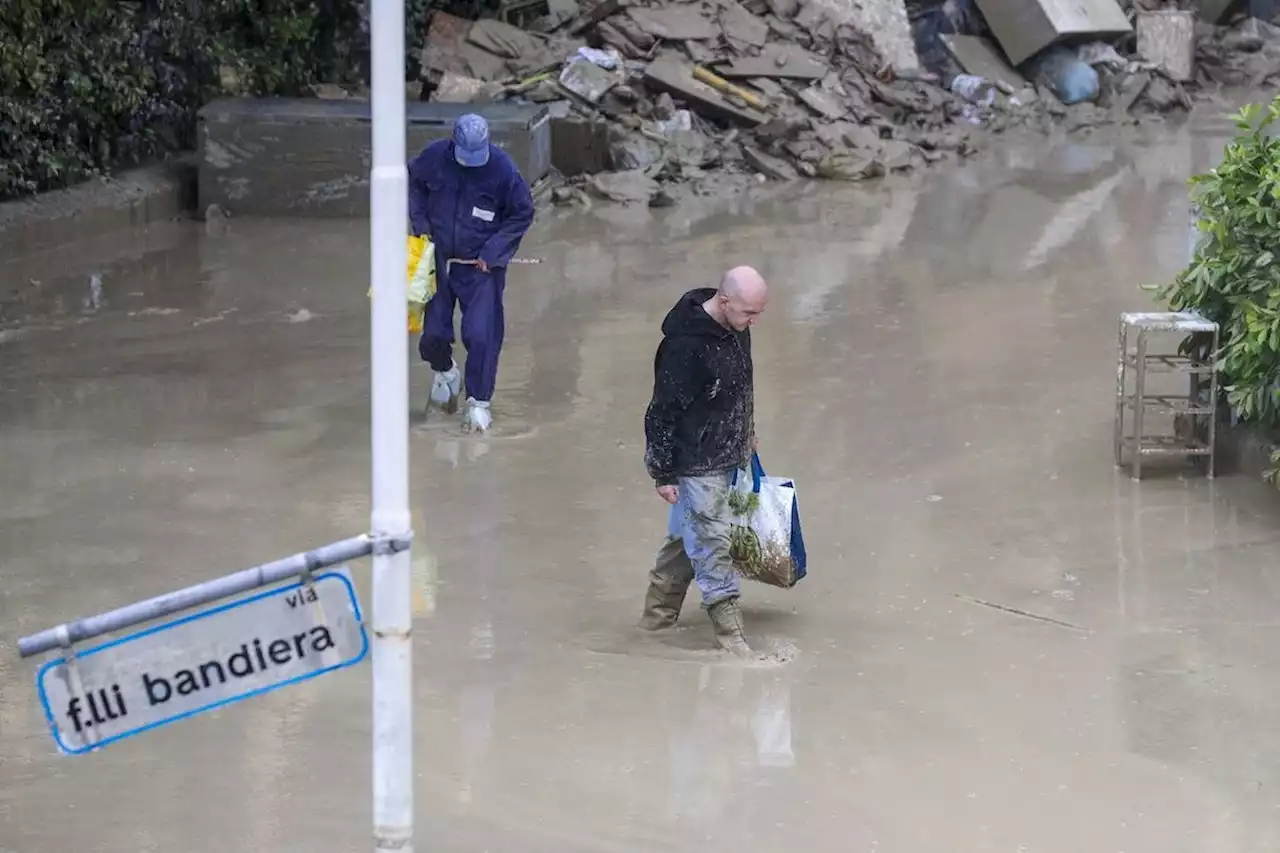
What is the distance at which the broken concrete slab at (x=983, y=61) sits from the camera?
23.9m

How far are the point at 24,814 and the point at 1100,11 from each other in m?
22.5

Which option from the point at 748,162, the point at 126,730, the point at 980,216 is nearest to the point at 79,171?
the point at 748,162

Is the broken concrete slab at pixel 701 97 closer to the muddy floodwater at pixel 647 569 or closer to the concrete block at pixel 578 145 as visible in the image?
the concrete block at pixel 578 145

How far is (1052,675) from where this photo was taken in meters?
6.51

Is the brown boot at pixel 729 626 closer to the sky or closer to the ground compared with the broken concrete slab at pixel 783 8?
closer to the ground

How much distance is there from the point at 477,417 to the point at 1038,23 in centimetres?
1670

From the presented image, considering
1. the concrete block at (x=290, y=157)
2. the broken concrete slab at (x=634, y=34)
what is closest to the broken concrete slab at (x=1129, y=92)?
the broken concrete slab at (x=634, y=34)

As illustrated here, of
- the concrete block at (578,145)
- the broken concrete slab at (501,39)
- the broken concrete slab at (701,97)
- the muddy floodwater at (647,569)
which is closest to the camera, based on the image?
the muddy floodwater at (647,569)

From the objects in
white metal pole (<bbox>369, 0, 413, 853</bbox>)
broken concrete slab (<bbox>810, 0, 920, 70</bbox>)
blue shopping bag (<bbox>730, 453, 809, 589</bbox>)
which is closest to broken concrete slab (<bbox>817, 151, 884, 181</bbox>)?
broken concrete slab (<bbox>810, 0, 920, 70</bbox>)

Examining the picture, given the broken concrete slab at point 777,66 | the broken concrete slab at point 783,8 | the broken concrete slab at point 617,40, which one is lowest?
the broken concrete slab at point 777,66

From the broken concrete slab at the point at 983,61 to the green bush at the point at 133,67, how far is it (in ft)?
27.9

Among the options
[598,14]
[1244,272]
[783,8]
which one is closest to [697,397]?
[1244,272]

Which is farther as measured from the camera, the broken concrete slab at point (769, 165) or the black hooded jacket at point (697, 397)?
the broken concrete slab at point (769, 165)

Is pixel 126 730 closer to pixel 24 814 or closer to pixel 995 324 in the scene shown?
pixel 24 814
